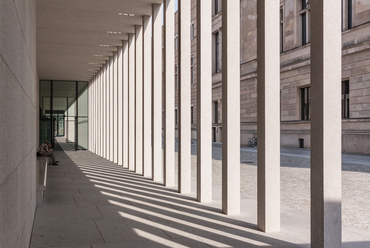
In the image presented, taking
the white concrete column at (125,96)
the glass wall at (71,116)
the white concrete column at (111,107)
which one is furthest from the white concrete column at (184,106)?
the glass wall at (71,116)

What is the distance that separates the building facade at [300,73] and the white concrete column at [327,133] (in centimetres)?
862

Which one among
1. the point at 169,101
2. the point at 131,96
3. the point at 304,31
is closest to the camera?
the point at 169,101

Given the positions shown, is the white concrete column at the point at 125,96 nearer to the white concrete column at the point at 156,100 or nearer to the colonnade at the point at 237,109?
the colonnade at the point at 237,109

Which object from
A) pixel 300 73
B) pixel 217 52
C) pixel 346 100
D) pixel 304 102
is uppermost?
pixel 217 52

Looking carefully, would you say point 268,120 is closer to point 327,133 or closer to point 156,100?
point 327,133

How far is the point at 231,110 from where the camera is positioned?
6953 mm

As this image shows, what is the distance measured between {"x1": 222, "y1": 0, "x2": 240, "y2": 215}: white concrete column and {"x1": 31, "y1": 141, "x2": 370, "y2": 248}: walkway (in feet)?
1.31

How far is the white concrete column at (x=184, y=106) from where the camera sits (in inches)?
365

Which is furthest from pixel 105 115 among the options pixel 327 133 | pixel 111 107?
pixel 327 133

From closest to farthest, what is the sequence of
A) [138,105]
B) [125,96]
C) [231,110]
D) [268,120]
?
[268,120] → [231,110] → [138,105] → [125,96]

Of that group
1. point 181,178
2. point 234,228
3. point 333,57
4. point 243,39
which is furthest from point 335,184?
point 243,39

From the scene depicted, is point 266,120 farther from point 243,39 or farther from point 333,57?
point 243,39

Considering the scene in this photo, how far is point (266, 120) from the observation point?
579 cm

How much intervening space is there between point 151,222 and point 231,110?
235 cm
